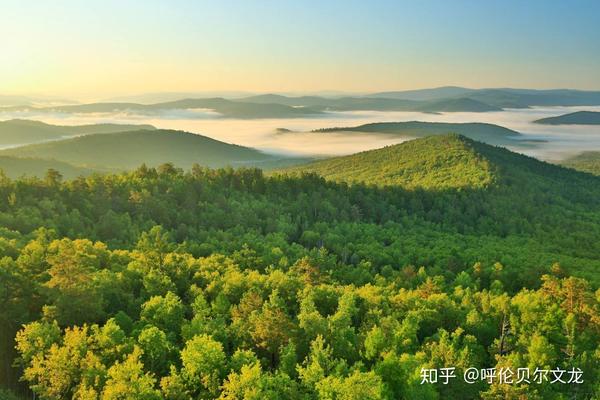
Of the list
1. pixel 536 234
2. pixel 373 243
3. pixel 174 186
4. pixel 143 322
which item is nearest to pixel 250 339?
pixel 143 322

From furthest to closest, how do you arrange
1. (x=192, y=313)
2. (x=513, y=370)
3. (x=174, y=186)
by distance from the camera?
1. (x=174, y=186)
2. (x=192, y=313)
3. (x=513, y=370)

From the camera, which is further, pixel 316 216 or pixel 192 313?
pixel 316 216

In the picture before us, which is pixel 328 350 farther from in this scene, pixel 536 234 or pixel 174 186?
pixel 536 234

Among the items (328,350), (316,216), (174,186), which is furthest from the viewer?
(316,216)

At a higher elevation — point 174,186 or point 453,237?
point 174,186

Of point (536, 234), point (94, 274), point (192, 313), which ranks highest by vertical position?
point (94, 274)

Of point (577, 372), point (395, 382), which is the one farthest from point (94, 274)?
point (577, 372)

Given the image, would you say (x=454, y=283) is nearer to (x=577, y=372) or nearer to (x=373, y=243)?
(x=373, y=243)
